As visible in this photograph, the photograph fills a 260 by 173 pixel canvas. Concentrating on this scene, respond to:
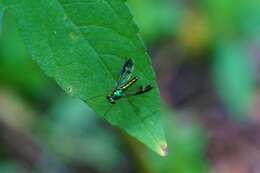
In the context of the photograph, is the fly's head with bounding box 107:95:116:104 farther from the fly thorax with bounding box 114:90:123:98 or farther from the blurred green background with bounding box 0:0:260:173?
the blurred green background with bounding box 0:0:260:173

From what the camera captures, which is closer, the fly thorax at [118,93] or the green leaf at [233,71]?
the fly thorax at [118,93]

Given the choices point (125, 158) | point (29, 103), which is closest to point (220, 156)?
point (125, 158)

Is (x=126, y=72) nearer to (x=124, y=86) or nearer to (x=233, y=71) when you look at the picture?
(x=124, y=86)

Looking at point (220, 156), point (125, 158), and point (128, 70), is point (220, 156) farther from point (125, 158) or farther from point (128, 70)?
point (128, 70)

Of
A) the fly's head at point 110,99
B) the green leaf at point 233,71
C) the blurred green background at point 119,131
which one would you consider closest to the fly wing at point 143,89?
the fly's head at point 110,99

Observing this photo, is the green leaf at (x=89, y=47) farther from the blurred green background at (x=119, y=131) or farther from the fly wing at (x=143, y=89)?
the blurred green background at (x=119, y=131)

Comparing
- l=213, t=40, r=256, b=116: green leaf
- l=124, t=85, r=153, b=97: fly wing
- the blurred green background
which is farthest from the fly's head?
l=213, t=40, r=256, b=116: green leaf
